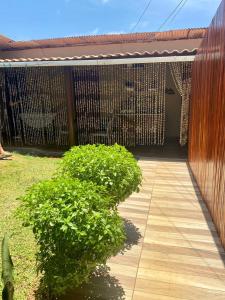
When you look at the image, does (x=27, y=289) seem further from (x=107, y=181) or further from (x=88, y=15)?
(x=88, y=15)

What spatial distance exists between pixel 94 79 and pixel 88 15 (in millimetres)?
11224

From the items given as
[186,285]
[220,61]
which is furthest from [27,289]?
[220,61]

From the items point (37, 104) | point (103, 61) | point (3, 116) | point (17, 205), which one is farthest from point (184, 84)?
point (3, 116)

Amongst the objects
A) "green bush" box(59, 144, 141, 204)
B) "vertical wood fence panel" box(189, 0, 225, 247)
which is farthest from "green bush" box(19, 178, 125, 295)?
"vertical wood fence panel" box(189, 0, 225, 247)

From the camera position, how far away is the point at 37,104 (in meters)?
8.02

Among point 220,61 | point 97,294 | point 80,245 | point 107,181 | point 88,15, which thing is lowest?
point 97,294

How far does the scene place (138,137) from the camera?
785cm

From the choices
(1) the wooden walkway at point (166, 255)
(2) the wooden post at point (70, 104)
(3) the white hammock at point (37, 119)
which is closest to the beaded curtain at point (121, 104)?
(2) the wooden post at point (70, 104)

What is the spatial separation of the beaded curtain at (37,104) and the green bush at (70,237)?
6.05 metres

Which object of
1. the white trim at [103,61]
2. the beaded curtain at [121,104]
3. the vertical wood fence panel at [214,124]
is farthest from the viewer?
the beaded curtain at [121,104]

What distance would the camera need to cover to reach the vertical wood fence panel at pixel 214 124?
2.98 meters

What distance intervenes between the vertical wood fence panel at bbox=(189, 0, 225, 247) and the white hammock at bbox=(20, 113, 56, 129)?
4.88 m

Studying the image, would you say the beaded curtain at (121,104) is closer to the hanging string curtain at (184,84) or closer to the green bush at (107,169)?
the hanging string curtain at (184,84)

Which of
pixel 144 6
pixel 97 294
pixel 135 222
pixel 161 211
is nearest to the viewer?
pixel 97 294
